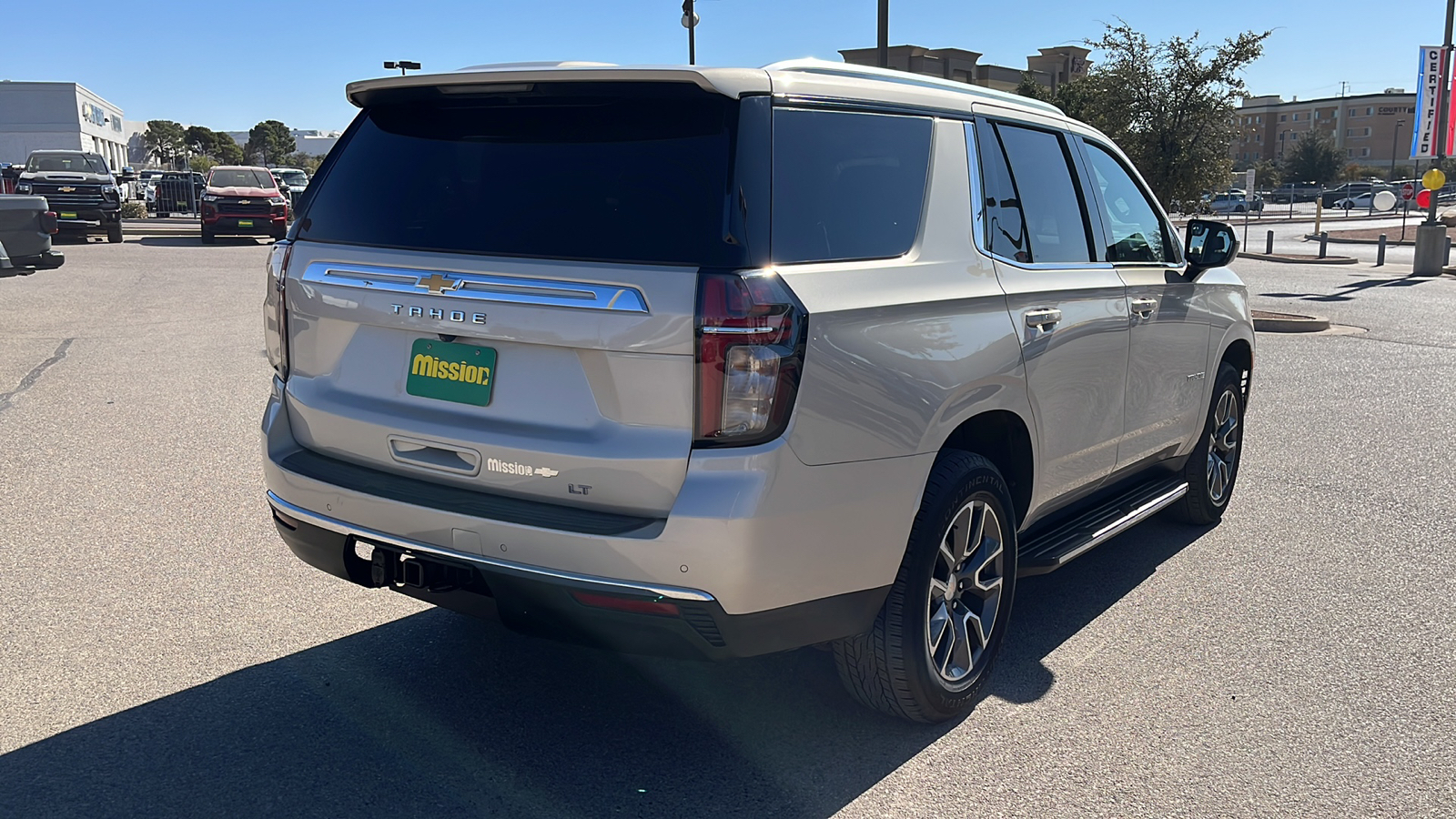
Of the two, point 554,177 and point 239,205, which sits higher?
point 554,177

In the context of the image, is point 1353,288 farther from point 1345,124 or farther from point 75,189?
point 1345,124

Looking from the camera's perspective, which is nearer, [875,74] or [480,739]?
[480,739]

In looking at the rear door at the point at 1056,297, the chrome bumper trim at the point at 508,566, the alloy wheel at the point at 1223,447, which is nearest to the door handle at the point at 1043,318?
the rear door at the point at 1056,297

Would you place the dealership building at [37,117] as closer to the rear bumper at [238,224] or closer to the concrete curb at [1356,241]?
the rear bumper at [238,224]

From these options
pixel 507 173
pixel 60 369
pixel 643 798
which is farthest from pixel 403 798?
pixel 60 369

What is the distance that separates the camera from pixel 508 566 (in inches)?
120

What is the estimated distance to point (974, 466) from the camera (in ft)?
11.8

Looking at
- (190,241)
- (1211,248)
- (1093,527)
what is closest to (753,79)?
(1093,527)

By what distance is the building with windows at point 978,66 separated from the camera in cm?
7769

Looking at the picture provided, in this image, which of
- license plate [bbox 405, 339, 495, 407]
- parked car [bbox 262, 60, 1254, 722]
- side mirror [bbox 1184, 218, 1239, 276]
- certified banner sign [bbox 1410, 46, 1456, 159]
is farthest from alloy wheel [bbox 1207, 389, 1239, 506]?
certified banner sign [bbox 1410, 46, 1456, 159]

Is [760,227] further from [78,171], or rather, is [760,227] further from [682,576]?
[78,171]

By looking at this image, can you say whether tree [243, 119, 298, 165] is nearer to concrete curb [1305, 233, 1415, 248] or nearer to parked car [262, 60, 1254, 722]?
concrete curb [1305, 233, 1415, 248]

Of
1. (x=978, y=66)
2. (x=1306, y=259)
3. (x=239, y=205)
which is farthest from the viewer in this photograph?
(x=978, y=66)

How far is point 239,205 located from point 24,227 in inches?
428
